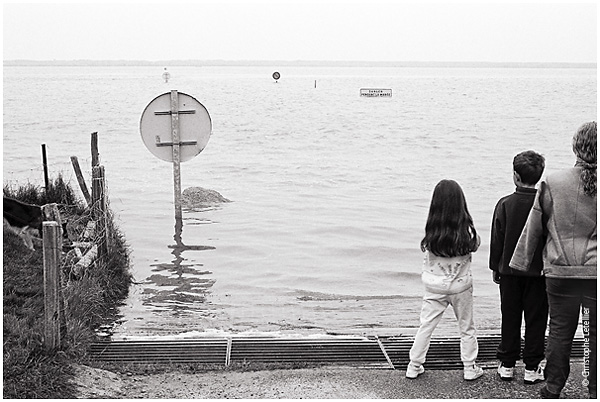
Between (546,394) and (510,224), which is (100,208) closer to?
(510,224)

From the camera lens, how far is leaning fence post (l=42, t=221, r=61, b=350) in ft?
19.4

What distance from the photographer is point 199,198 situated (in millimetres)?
19141

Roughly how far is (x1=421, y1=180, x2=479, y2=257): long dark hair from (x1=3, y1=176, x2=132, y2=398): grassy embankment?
2.60 m

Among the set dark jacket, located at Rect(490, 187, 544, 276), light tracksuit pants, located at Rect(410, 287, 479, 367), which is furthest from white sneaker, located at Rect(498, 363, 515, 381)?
dark jacket, located at Rect(490, 187, 544, 276)

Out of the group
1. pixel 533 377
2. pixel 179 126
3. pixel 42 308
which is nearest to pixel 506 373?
pixel 533 377

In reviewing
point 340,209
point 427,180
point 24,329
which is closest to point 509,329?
point 24,329

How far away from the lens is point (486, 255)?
13.2 m

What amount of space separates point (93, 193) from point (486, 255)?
651 cm

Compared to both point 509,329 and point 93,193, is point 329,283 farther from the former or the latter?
point 509,329

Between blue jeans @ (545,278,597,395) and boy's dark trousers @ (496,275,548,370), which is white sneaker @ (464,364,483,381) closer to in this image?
boy's dark trousers @ (496,275,548,370)

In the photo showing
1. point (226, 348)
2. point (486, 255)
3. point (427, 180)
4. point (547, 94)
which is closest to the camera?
point (226, 348)

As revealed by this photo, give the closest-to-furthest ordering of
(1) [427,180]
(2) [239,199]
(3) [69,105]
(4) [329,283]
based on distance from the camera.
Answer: (4) [329,283] → (2) [239,199] → (1) [427,180] → (3) [69,105]

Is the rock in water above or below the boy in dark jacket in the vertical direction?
below

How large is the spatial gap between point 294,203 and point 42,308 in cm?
1274
